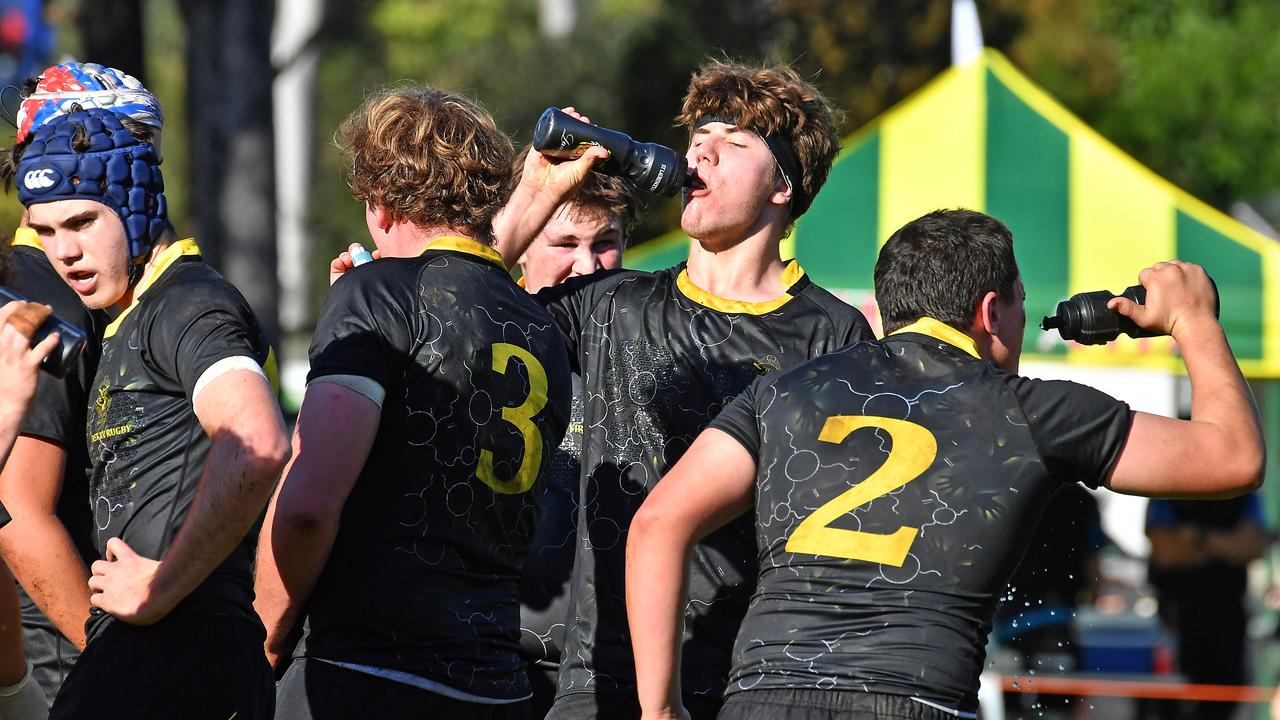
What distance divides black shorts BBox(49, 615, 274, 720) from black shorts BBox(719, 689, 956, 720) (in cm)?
105

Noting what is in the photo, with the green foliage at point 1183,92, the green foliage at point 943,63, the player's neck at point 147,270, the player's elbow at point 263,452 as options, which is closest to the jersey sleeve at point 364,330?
the player's elbow at point 263,452

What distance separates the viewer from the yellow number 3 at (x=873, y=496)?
3.08 m

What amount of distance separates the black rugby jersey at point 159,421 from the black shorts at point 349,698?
185 millimetres

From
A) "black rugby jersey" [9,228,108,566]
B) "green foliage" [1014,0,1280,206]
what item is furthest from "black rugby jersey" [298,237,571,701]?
"green foliage" [1014,0,1280,206]

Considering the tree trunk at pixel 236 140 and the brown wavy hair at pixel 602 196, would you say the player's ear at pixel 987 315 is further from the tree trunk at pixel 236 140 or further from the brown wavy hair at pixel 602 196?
the tree trunk at pixel 236 140

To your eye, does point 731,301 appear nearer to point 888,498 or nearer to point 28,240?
point 888,498

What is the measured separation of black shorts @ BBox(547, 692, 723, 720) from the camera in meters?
3.71

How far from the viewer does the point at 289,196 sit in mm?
34250

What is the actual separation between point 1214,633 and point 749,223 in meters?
7.26

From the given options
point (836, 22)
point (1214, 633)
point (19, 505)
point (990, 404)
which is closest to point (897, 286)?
point (990, 404)

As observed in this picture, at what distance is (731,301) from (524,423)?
2.92 feet

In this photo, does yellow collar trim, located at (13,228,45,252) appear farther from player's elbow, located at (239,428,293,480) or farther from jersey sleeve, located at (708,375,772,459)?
jersey sleeve, located at (708,375,772,459)

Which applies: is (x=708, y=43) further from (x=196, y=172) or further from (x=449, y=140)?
(x=449, y=140)

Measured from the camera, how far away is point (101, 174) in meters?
3.20
